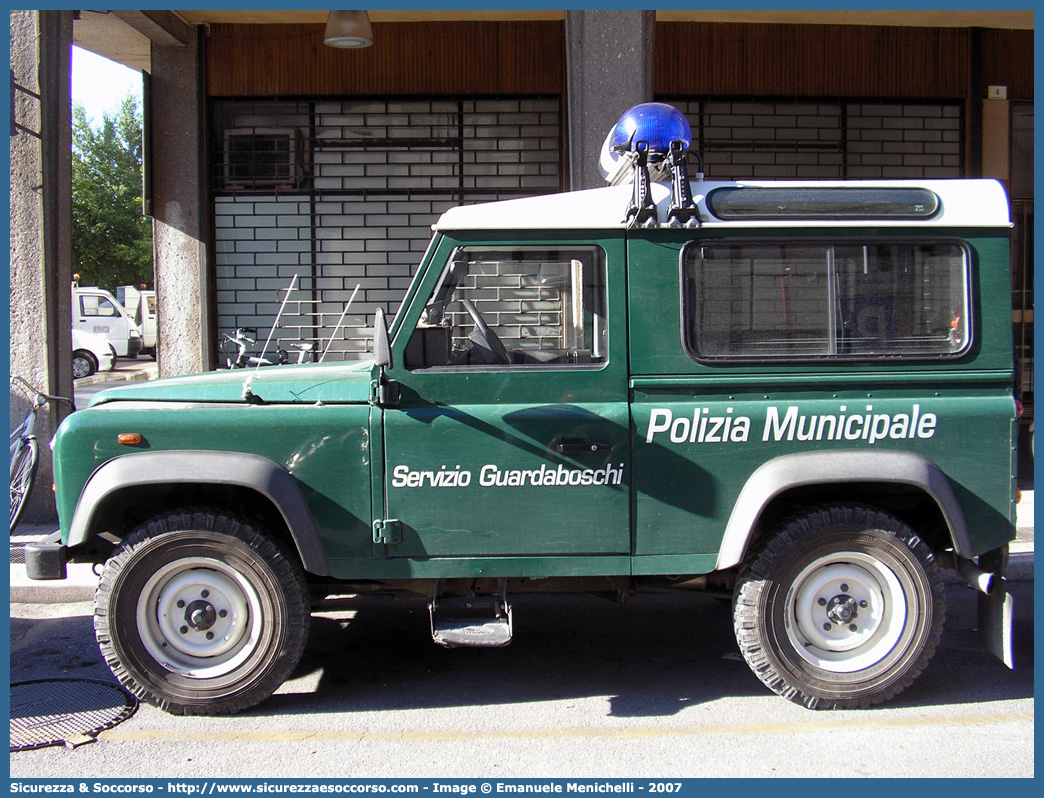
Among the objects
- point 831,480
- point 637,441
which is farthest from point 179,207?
point 831,480

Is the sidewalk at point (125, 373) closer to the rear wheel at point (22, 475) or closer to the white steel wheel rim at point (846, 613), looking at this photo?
the rear wheel at point (22, 475)

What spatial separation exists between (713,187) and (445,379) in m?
1.49

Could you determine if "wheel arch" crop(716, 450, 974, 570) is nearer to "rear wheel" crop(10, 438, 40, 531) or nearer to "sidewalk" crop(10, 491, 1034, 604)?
"sidewalk" crop(10, 491, 1034, 604)

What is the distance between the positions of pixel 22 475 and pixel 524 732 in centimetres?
473

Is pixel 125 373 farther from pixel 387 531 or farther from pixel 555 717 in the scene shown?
A: pixel 555 717

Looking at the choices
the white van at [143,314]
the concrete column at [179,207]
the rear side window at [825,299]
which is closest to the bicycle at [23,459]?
the concrete column at [179,207]

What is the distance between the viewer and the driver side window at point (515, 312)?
401cm

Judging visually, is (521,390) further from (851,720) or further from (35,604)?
(35,604)

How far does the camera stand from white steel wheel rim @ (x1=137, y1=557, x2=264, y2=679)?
159 inches

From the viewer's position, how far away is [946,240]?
159 inches

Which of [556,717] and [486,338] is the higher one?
[486,338]

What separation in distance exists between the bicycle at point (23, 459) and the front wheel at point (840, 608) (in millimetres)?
5234

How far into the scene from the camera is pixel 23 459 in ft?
22.1

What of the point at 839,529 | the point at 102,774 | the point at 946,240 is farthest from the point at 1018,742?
the point at 102,774
